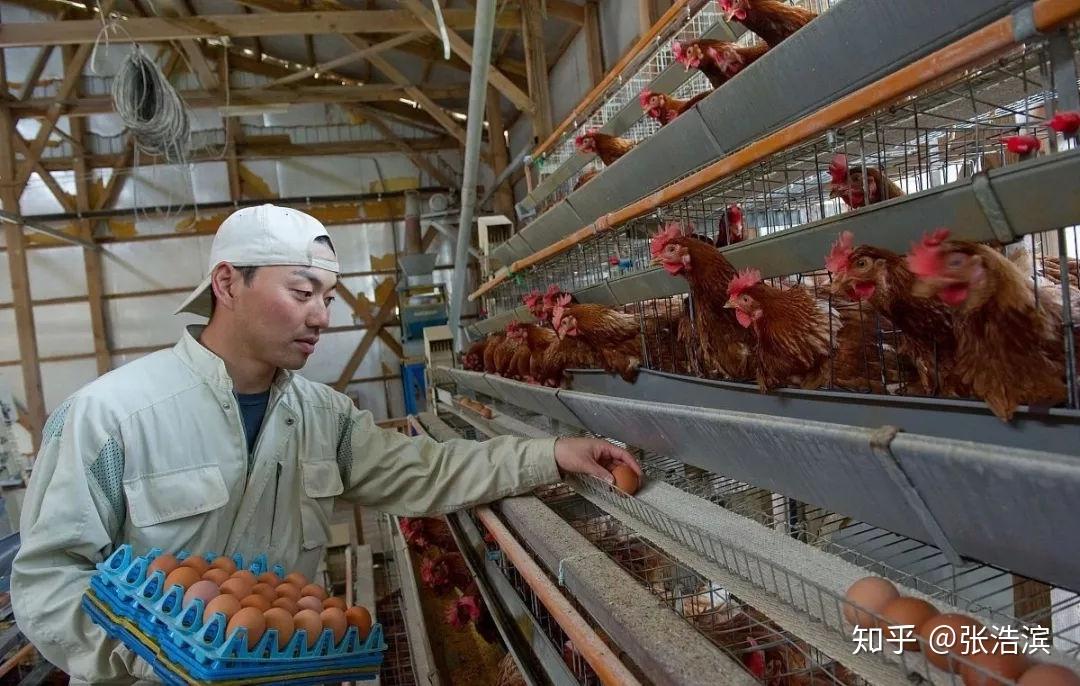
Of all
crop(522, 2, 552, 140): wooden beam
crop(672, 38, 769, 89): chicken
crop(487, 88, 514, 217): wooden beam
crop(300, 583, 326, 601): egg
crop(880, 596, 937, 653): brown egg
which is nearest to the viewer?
Result: crop(880, 596, 937, 653): brown egg

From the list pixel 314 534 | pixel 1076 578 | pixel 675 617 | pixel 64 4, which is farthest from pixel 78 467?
Result: pixel 64 4

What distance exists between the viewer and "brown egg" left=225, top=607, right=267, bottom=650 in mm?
986

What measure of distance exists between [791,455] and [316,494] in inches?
41.4

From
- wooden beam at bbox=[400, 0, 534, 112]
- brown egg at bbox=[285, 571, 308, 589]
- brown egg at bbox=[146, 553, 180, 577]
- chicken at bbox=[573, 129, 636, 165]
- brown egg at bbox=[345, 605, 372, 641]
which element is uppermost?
wooden beam at bbox=[400, 0, 534, 112]

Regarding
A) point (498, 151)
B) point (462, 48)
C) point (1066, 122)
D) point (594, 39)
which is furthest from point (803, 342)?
point (498, 151)

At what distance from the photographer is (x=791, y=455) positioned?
0.98 meters

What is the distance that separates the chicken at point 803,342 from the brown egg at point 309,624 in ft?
3.21

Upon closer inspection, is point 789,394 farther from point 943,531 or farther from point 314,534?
point 314,534

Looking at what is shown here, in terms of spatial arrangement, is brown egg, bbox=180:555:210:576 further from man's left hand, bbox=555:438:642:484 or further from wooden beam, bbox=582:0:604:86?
wooden beam, bbox=582:0:604:86

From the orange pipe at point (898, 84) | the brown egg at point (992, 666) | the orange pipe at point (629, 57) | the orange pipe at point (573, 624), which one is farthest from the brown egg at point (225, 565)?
the orange pipe at point (629, 57)

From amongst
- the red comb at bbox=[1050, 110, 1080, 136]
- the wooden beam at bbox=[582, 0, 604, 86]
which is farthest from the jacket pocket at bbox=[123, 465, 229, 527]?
the wooden beam at bbox=[582, 0, 604, 86]

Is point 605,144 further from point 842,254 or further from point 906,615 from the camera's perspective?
point 906,615

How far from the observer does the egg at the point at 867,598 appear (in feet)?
2.52

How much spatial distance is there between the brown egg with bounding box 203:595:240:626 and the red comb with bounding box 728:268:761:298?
3.69ft
